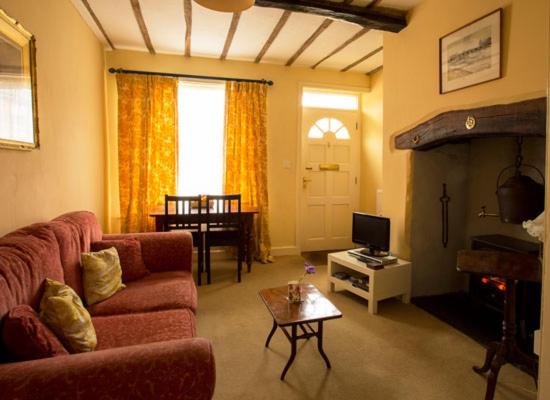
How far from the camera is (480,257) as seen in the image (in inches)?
70.9

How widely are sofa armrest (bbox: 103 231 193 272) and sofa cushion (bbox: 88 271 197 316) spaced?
0.65ft

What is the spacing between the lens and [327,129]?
4734mm

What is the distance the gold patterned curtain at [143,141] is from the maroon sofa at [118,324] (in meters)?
1.35

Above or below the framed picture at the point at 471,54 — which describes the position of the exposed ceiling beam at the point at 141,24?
Answer: above

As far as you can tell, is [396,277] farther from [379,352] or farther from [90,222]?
[90,222]

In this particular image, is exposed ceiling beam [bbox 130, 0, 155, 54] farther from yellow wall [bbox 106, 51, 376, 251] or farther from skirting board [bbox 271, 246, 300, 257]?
skirting board [bbox 271, 246, 300, 257]

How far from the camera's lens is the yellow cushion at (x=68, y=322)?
136cm

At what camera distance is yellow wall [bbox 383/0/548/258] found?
195 cm

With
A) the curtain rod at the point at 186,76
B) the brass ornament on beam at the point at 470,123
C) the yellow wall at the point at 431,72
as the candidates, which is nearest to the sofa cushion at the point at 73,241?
the curtain rod at the point at 186,76

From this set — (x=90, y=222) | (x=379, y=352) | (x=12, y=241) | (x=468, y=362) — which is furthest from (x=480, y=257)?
(x=90, y=222)

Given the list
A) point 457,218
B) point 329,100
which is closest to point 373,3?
point 329,100

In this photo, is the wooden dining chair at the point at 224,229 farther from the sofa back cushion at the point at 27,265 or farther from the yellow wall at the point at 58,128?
the sofa back cushion at the point at 27,265

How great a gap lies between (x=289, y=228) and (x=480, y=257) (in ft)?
9.79

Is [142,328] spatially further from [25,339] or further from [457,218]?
[457,218]
